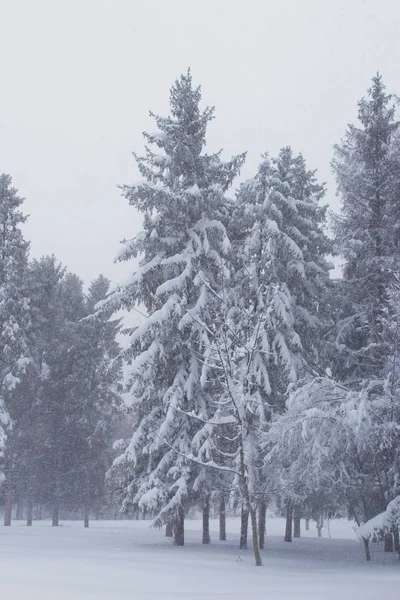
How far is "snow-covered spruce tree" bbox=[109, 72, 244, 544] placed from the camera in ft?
59.7

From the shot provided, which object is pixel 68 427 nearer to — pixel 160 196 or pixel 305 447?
pixel 160 196

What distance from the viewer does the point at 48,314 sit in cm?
3694

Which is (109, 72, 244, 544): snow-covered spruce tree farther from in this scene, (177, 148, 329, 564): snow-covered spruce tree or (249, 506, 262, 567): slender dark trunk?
(249, 506, 262, 567): slender dark trunk

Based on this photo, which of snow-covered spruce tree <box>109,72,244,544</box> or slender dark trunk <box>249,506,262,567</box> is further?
snow-covered spruce tree <box>109,72,244,544</box>

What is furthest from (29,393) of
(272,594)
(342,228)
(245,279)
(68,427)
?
(272,594)

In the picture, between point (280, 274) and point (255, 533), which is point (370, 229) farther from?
point (255, 533)

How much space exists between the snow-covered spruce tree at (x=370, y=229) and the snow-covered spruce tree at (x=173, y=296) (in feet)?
14.4

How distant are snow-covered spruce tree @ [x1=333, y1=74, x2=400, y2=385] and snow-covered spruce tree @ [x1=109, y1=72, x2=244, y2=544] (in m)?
4.39

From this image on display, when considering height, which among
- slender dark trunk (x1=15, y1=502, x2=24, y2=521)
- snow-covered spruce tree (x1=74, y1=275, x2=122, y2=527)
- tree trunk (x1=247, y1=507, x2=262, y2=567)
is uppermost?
snow-covered spruce tree (x1=74, y1=275, x2=122, y2=527)

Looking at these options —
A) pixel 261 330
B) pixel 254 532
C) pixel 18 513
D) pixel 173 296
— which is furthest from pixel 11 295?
pixel 18 513

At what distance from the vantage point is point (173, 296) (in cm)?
1884

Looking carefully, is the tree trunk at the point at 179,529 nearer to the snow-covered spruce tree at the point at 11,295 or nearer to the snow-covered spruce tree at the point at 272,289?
the snow-covered spruce tree at the point at 272,289

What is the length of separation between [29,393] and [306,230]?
21462 mm

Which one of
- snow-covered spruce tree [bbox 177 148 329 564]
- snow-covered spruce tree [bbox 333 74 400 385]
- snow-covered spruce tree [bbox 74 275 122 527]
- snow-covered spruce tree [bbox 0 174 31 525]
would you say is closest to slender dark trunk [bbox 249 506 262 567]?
snow-covered spruce tree [bbox 177 148 329 564]
